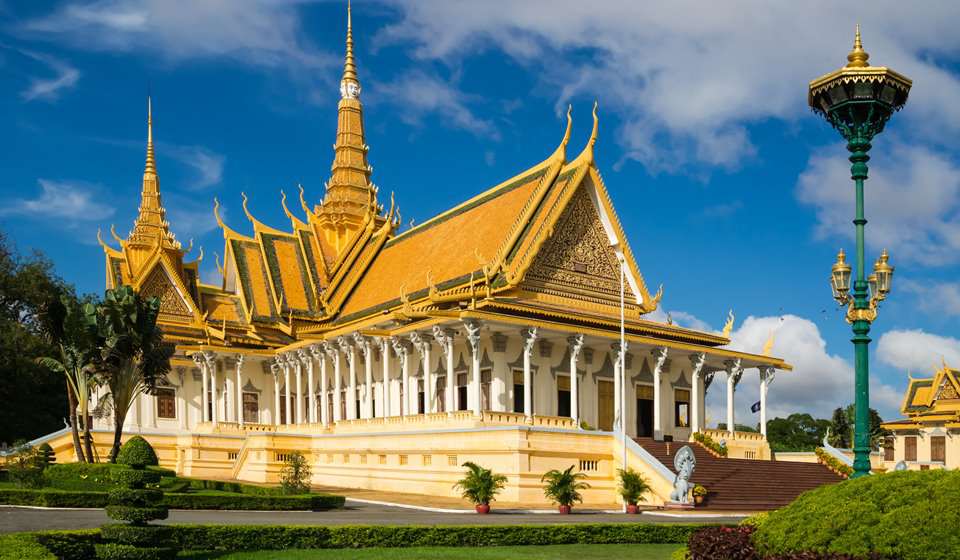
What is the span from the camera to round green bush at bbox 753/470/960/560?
9.08m

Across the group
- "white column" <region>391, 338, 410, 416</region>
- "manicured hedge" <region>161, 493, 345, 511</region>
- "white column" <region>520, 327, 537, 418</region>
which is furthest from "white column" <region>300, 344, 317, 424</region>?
"manicured hedge" <region>161, 493, 345, 511</region>

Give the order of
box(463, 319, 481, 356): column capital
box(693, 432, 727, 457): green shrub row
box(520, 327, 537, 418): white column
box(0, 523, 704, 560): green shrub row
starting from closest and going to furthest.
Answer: box(0, 523, 704, 560): green shrub row, box(463, 319, 481, 356): column capital, box(520, 327, 537, 418): white column, box(693, 432, 727, 457): green shrub row

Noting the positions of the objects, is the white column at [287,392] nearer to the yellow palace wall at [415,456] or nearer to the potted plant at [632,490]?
the yellow palace wall at [415,456]

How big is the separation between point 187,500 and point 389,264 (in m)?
21.6

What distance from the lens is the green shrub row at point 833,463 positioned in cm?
3184

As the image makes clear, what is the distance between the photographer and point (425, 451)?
99.2 feet

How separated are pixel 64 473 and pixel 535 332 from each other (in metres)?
13.6

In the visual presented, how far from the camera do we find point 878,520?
31.1 ft

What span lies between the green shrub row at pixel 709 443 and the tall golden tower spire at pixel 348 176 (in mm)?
22353

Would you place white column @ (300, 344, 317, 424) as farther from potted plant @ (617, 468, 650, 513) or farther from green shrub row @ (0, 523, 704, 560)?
green shrub row @ (0, 523, 704, 560)

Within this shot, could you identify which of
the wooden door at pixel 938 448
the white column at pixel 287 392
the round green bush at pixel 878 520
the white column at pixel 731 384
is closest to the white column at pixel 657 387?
the white column at pixel 731 384

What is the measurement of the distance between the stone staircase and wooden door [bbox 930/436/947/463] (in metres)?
19.0

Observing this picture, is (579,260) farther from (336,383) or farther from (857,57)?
(857,57)

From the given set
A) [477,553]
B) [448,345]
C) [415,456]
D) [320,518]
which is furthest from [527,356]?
[477,553]
